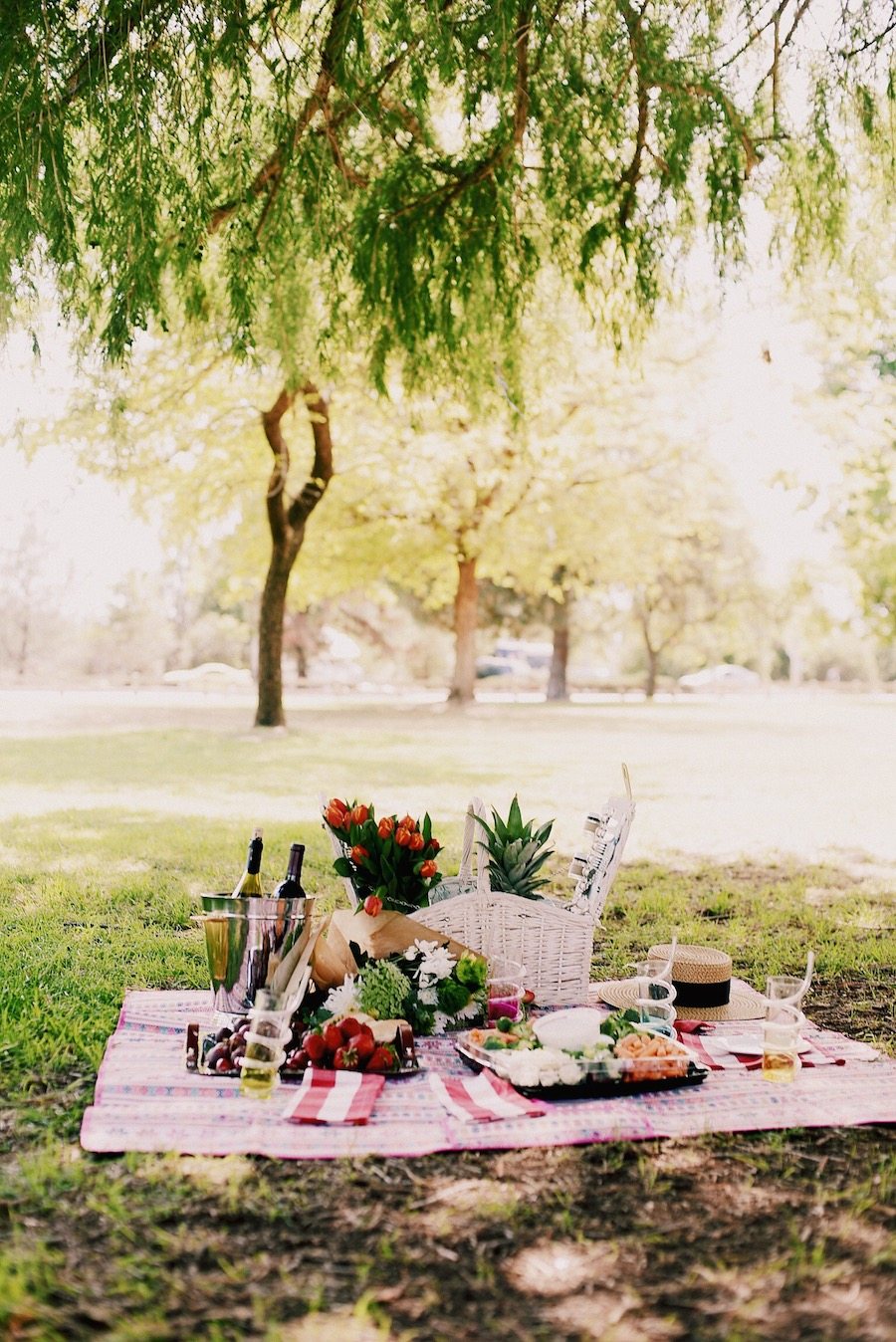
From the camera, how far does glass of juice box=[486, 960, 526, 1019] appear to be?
3906 millimetres

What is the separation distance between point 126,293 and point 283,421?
525 inches

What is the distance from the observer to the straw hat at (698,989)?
4223 millimetres

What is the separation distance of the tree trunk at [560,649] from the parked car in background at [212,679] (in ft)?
32.7

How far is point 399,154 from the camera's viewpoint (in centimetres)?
475

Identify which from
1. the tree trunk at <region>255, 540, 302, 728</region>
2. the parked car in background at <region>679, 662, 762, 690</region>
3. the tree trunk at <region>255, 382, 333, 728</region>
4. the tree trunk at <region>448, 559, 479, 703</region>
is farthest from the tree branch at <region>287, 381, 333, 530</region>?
the parked car in background at <region>679, 662, 762, 690</region>

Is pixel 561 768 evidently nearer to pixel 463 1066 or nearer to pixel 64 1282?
pixel 463 1066

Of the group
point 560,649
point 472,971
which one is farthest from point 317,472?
point 560,649

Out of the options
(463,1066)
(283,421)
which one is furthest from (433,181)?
(283,421)

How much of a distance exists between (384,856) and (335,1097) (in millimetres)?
1175

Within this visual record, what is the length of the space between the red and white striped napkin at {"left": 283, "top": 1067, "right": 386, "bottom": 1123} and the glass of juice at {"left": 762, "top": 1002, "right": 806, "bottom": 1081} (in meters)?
1.18

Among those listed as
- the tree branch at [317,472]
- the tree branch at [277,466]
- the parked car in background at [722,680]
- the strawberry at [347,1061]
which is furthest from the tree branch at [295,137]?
the parked car in background at [722,680]

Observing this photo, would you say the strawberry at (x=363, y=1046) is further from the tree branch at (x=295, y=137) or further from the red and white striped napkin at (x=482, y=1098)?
the tree branch at (x=295, y=137)

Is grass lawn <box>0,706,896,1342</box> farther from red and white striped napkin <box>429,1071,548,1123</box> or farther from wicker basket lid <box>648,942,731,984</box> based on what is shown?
wicker basket lid <box>648,942,731,984</box>

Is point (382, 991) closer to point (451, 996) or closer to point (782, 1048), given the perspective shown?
point (451, 996)
